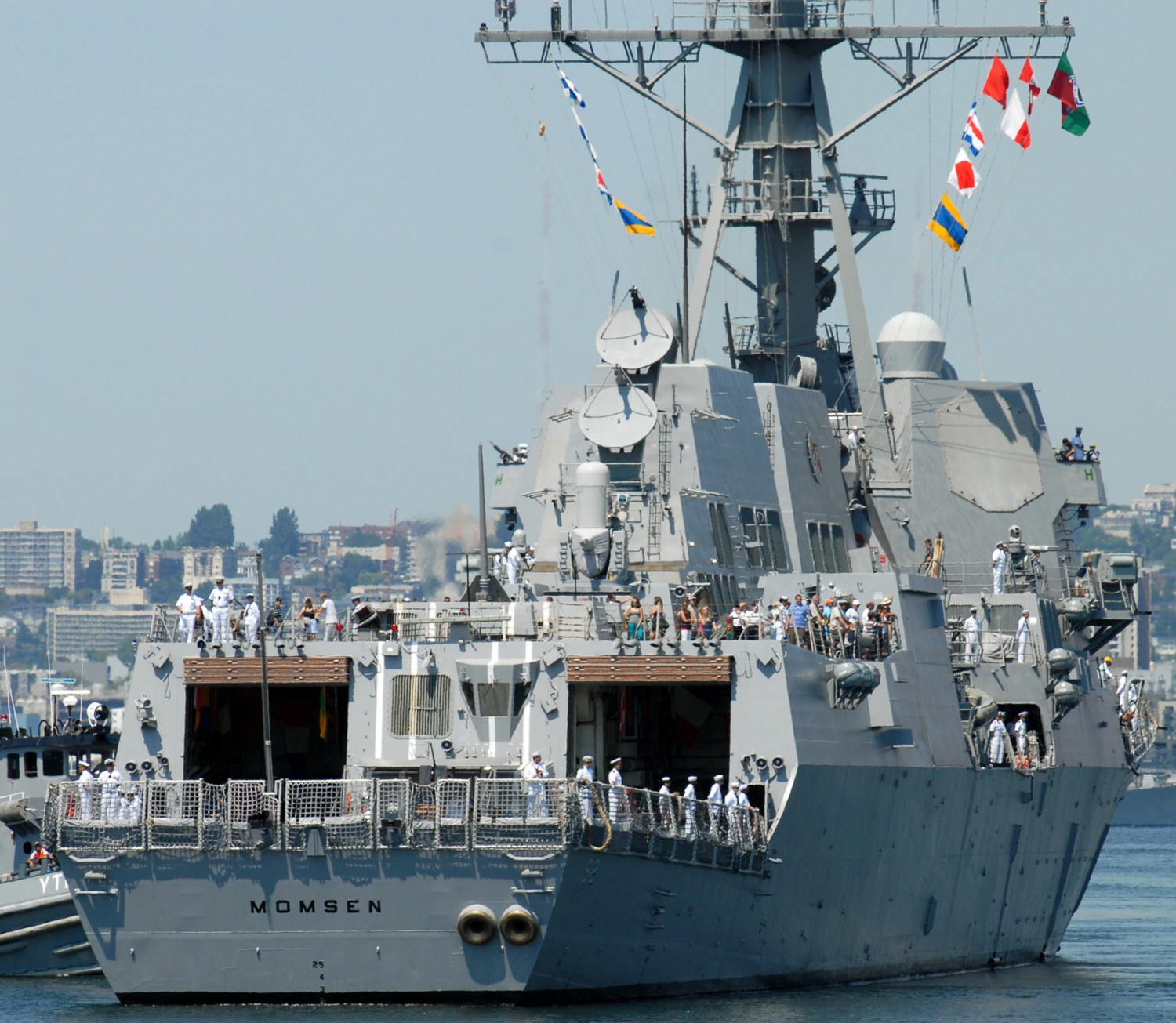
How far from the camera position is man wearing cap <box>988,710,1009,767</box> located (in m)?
35.4

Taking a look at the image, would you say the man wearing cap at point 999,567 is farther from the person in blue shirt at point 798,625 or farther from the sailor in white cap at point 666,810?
the sailor in white cap at point 666,810

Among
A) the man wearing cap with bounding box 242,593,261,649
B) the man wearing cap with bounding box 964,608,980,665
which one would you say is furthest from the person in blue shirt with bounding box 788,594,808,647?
the man wearing cap with bounding box 242,593,261,649

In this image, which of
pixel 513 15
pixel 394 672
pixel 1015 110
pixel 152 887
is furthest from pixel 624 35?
pixel 152 887

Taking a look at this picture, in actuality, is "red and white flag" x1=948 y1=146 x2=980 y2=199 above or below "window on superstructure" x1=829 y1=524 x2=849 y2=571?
above

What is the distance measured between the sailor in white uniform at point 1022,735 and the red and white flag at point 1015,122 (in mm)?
8943

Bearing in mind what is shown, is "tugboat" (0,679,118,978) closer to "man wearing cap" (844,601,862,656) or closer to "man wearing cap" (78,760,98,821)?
"man wearing cap" (78,760,98,821)

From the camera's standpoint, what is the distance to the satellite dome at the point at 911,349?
41.6 metres

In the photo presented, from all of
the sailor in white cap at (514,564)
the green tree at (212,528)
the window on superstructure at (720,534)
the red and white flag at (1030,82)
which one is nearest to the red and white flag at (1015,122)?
the red and white flag at (1030,82)

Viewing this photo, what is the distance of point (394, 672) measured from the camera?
30.9 metres

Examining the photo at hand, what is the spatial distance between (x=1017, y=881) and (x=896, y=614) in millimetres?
5983

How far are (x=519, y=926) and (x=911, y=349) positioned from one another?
16.7 m

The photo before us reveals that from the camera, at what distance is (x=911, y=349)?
41.7 meters

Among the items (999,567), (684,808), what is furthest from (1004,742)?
(684,808)

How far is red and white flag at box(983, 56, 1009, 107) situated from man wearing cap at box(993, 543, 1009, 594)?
6.75m
